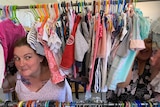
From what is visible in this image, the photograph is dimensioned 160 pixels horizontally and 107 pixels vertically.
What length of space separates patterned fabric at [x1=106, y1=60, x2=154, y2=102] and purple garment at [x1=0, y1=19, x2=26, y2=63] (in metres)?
0.57

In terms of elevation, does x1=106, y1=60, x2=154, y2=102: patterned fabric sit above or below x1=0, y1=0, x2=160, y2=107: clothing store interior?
below

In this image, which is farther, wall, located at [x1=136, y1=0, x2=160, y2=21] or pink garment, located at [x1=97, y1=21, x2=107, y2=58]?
wall, located at [x1=136, y1=0, x2=160, y2=21]

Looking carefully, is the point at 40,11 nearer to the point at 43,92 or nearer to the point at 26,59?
the point at 26,59

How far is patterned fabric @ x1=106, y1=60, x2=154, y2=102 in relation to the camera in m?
1.02

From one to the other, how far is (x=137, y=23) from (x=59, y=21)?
321mm

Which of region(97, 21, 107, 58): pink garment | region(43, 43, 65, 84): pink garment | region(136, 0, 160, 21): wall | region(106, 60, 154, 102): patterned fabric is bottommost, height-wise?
region(106, 60, 154, 102): patterned fabric

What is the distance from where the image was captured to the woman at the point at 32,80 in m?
0.83

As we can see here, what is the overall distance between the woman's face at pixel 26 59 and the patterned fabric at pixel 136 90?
1.51ft

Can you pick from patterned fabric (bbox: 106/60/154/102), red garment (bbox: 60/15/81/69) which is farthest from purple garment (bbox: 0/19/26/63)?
patterned fabric (bbox: 106/60/154/102)

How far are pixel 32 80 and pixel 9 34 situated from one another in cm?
26

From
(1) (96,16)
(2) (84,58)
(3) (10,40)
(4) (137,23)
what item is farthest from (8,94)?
(4) (137,23)

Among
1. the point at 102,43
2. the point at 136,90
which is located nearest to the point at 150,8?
the point at 136,90

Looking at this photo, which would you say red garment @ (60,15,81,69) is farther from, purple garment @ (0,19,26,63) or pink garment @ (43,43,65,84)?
purple garment @ (0,19,26,63)

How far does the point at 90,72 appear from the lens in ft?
2.56
